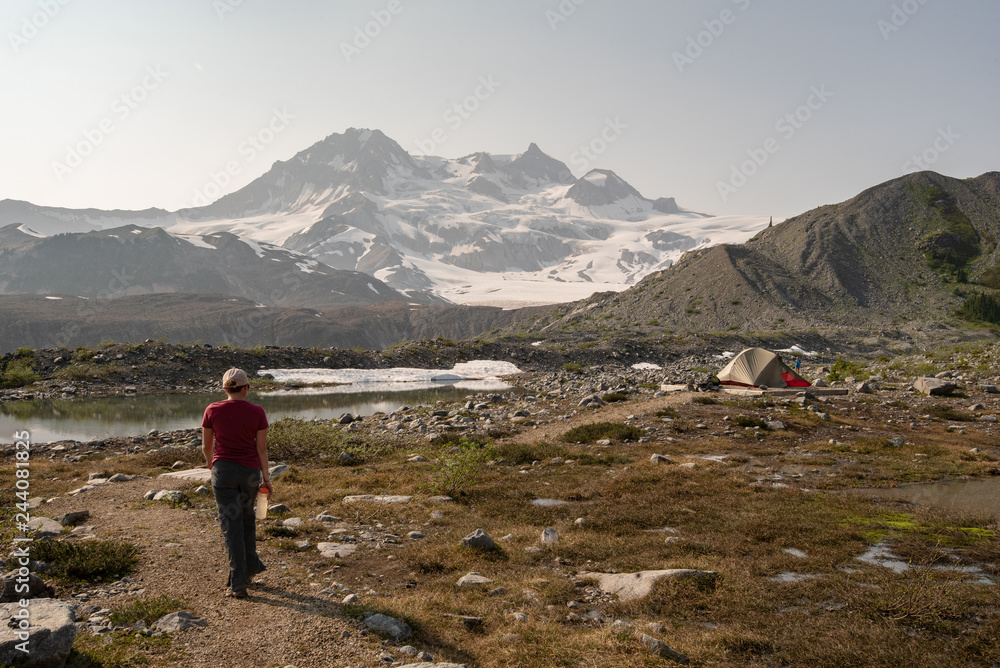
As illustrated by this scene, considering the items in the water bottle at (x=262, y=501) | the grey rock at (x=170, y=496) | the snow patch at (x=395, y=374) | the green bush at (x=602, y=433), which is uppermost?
the water bottle at (x=262, y=501)

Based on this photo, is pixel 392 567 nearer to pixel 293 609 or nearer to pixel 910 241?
pixel 293 609

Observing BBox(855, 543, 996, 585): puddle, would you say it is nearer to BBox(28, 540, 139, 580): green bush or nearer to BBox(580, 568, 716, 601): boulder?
BBox(580, 568, 716, 601): boulder

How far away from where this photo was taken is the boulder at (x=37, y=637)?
4.44 m

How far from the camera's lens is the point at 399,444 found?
17578 millimetres

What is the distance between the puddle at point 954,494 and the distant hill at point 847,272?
71815 mm

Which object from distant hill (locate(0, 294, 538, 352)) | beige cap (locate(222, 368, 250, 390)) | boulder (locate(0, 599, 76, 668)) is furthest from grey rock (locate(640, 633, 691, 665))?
distant hill (locate(0, 294, 538, 352))

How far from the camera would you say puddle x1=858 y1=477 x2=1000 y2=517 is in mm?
10242

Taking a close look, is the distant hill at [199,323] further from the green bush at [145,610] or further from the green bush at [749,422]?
the green bush at [145,610]

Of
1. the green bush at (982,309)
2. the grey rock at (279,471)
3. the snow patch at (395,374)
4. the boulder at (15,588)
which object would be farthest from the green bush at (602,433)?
the green bush at (982,309)

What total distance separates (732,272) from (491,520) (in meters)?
90.5

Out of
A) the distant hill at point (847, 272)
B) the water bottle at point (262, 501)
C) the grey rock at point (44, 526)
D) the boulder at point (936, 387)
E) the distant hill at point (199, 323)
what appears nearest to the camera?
the water bottle at point (262, 501)

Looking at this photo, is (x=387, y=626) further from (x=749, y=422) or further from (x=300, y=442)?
(x=749, y=422)

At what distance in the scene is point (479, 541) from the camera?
8.10 meters

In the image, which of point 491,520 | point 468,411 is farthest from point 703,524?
point 468,411
